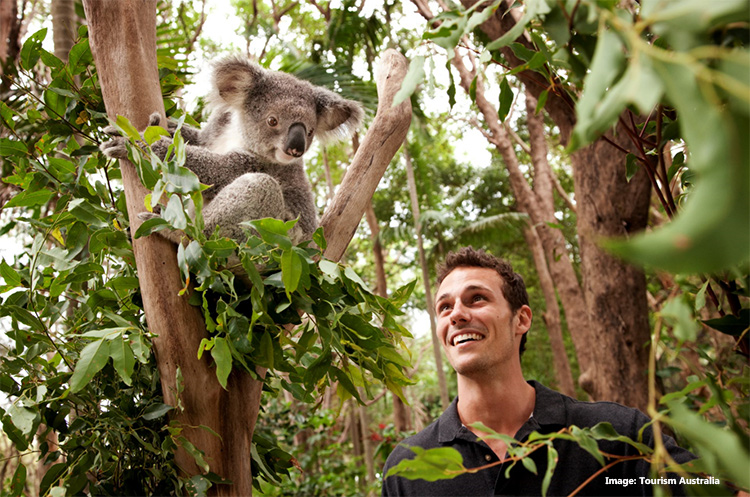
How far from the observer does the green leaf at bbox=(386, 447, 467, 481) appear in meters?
0.61

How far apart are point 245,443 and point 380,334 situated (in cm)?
49

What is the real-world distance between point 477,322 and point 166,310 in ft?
3.08

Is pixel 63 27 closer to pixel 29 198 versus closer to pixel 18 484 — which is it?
pixel 29 198

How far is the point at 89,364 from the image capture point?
1.14 metres

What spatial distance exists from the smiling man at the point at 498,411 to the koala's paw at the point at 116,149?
109 centimetres

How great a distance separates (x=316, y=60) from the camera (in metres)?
A: 5.82

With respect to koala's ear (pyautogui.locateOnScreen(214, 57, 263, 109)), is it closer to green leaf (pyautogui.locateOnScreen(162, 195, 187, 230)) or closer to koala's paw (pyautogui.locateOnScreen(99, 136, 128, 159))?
koala's paw (pyautogui.locateOnScreen(99, 136, 128, 159))

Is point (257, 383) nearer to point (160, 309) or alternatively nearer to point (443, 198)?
point (160, 309)

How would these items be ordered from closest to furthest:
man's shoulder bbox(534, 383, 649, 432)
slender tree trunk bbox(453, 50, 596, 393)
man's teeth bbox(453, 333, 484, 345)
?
man's shoulder bbox(534, 383, 649, 432) → man's teeth bbox(453, 333, 484, 345) → slender tree trunk bbox(453, 50, 596, 393)

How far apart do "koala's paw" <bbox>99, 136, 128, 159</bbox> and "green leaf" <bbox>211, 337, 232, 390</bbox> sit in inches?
25.7

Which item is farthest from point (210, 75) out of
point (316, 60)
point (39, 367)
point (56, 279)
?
point (316, 60)

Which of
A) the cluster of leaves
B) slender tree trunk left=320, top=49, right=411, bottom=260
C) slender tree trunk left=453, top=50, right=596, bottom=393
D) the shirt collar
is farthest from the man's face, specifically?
slender tree trunk left=453, top=50, right=596, bottom=393

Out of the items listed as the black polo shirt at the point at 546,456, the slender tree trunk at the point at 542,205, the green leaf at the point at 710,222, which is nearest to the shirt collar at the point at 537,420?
the black polo shirt at the point at 546,456

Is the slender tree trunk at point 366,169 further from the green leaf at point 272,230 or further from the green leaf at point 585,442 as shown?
the green leaf at point 585,442
